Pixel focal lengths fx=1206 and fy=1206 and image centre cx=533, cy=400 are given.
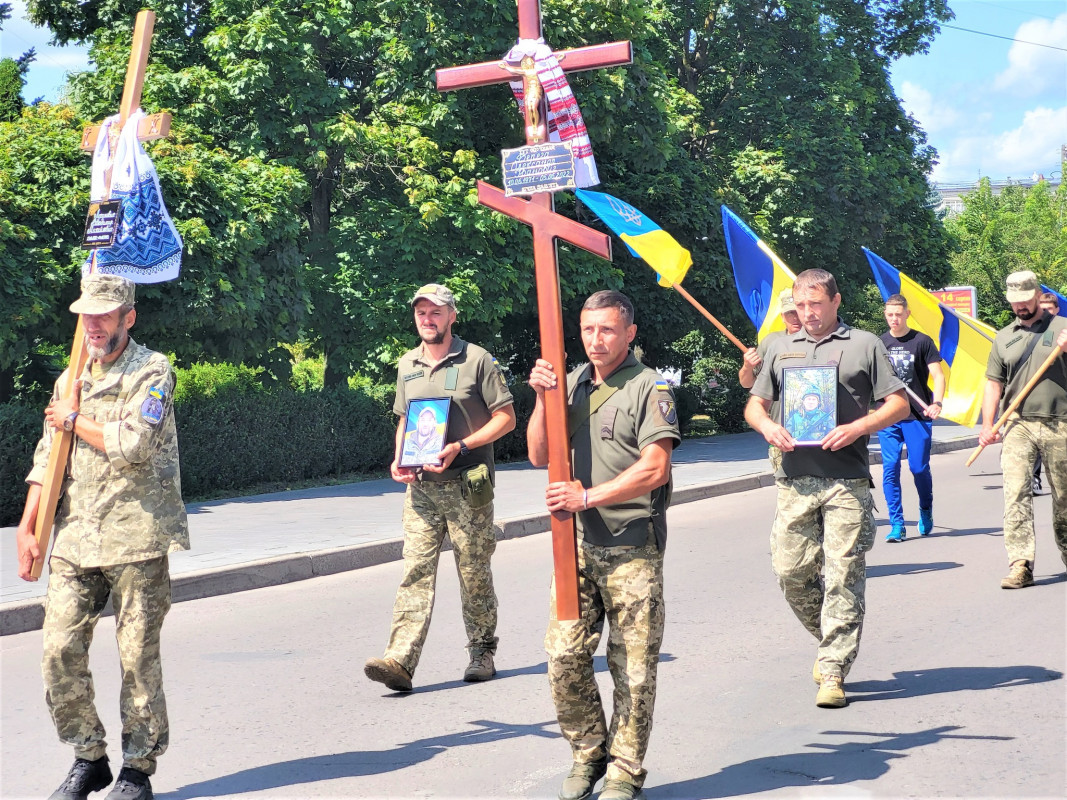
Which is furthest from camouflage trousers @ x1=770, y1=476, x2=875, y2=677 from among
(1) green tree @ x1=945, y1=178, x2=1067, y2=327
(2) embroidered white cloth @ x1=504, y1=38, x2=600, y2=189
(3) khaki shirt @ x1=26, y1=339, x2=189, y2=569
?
(1) green tree @ x1=945, y1=178, x2=1067, y2=327

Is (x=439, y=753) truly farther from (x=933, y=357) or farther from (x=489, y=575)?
(x=933, y=357)

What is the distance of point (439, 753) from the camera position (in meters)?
5.09

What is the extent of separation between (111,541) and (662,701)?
107 inches

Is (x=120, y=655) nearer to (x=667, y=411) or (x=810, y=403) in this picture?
(x=667, y=411)

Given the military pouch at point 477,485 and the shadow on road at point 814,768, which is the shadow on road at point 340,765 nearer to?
the shadow on road at point 814,768

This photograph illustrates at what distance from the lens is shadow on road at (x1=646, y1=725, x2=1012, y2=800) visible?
454cm

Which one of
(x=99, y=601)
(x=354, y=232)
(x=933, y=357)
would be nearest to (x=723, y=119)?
(x=354, y=232)

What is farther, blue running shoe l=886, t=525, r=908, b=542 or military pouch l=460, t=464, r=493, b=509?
blue running shoe l=886, t=525, r=908, b=542

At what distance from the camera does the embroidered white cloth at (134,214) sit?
5.22 metres

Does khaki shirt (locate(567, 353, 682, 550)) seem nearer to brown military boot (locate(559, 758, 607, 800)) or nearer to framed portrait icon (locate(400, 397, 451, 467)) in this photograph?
brown military boot (locate(559, 758, 607, 800))

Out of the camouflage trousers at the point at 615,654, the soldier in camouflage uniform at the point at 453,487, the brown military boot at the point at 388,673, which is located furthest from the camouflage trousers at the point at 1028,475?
the camouflage trousers at the point at 615,654

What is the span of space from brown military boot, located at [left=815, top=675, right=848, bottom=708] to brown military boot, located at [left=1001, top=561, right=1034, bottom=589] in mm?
3044

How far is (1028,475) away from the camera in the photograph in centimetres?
812

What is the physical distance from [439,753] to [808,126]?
67.7 feet
